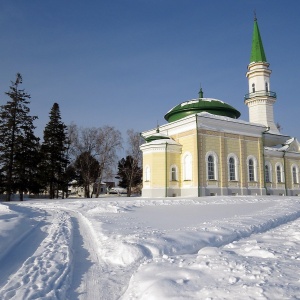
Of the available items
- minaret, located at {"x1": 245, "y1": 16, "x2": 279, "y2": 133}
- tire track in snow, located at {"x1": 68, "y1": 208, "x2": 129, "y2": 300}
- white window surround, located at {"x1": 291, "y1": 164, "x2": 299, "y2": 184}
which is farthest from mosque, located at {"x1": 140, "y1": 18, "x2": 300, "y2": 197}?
tire track in snow, located at {"x1": 68, "y1": 208, "x2": 129, "y2": 300}

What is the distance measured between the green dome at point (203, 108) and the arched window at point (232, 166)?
4532mm

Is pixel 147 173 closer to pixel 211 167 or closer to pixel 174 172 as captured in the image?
pixel 174 172

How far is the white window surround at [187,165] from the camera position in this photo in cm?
2403

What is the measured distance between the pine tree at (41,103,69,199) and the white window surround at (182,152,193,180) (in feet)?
53.7

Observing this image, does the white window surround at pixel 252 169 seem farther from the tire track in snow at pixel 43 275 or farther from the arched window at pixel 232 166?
the tire track in snow at pixel 43 275

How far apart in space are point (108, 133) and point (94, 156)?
127 inches

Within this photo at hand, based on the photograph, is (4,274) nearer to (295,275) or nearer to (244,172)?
(295,275)

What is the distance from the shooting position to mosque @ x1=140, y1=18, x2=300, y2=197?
78.2 feet

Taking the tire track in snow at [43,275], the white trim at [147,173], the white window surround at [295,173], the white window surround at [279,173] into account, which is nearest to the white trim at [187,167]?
the white trim at [147,173]

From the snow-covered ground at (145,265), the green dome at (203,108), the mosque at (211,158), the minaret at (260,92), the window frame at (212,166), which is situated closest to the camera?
the snow-covered ground at (145,265)

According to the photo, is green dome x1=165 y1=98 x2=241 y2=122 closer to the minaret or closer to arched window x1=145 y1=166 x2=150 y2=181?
the minaret

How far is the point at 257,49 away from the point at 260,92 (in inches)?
200

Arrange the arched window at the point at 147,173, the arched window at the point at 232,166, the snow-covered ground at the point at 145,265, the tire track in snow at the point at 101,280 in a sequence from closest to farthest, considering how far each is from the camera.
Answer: the snow-covered ground at the point at 145,265
the tire track in snow at the point at 101,280
the arched window at the point at 147,173
the arched window at the point at 232,166

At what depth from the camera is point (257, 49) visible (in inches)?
1266
